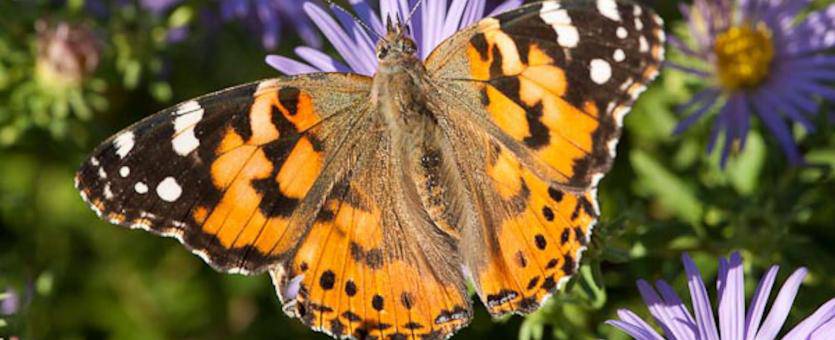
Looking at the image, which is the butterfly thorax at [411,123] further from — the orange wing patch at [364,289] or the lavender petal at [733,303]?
A: the lavender petal at [733,303]

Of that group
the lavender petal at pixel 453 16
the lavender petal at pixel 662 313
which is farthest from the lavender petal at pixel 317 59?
the lavender petal at pixel 662 313

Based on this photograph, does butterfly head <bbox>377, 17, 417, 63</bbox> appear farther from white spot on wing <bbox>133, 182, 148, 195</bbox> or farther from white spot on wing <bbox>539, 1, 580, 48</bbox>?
white spot on wing <bbox>133, 182, 148, 195</bbox>

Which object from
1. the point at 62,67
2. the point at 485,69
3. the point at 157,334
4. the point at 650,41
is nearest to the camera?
the point at 650,41

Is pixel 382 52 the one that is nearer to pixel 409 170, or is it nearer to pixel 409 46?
pixel 409 46

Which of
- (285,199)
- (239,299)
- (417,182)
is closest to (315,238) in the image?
(285,199)

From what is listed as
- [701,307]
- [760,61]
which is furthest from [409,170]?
[760,61]

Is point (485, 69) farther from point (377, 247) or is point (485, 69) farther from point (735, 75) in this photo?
point (735, 75)

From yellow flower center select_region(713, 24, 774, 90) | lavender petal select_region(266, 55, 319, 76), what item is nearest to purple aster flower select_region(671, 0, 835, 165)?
yellow flower center select_region(713, 24, 774, 90)
